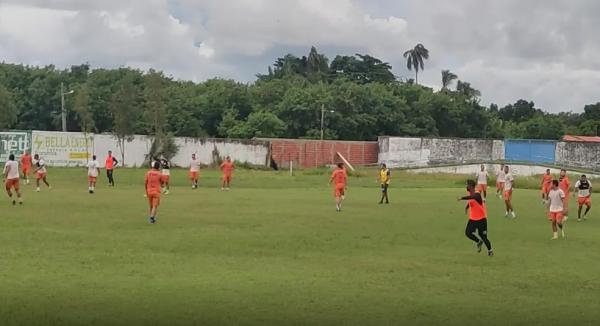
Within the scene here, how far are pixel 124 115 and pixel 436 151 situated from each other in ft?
94.0

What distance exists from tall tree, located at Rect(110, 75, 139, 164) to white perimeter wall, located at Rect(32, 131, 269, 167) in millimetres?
464

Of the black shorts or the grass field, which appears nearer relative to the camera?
the grass field

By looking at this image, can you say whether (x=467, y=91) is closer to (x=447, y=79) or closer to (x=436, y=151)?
(x=447, y=79)

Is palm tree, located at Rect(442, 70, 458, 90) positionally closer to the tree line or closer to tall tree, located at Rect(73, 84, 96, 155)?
the tree line

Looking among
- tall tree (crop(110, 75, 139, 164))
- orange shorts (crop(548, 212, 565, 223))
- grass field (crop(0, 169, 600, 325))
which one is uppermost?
tall tree (crop(110, 75, 139, 164))

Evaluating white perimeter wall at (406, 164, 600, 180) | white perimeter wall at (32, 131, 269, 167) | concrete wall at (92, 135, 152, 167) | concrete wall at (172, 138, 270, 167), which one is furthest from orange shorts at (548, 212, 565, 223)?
concrete wall at (172, 138, 270, 167)

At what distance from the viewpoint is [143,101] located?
255ft

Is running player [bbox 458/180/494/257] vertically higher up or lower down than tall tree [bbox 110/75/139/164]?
lower down

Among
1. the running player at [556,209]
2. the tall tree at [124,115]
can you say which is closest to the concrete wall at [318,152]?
the tall tree at [124,115]

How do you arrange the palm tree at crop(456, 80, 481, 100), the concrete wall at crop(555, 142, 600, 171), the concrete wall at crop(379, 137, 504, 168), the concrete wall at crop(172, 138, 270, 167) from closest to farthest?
the concrete wall at crop(172, 138, 270, 167) → the concrete wall at crop(555, 142, 600, 171) → the concrete wall at crop(379, 137, 504, 168) → the palm tree at crop(456, 80, 481, 100)

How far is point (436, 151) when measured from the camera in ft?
253

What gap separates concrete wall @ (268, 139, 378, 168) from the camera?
73750 mm

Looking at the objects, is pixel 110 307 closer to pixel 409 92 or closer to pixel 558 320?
pixel 558 320

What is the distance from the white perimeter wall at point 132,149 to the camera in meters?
61.4
